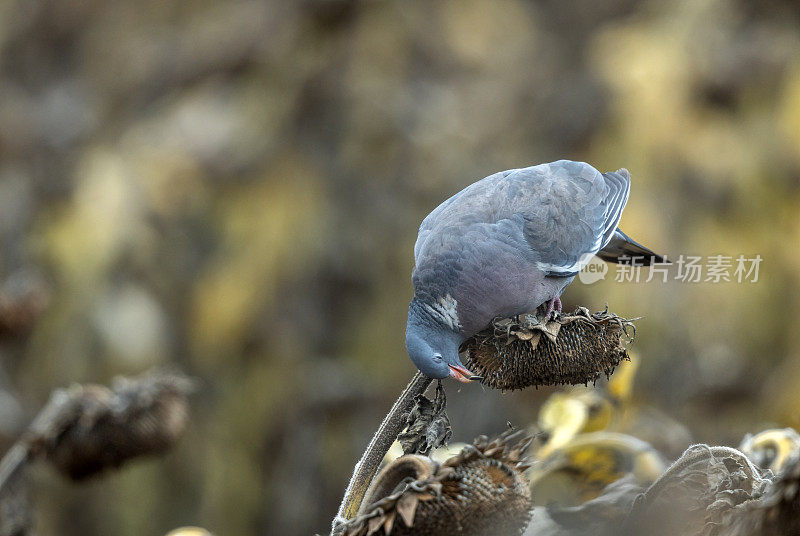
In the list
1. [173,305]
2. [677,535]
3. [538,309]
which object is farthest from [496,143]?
[677,535]

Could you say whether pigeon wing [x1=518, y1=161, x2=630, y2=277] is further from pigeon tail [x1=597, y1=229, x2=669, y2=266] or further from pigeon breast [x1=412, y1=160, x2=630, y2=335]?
pigeon tail [x1=597, y1=229, x2=669, y2=266]

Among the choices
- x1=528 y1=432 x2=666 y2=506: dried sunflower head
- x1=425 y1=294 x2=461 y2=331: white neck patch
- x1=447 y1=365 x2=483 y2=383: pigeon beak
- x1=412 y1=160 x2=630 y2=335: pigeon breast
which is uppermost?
x1=412 y1=160 x2=630 y2=335: pigeon breast

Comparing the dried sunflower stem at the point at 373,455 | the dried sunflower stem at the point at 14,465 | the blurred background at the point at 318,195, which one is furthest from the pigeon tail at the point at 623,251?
the blurred background at the point at 318,195

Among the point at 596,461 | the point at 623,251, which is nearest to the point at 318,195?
the point at 623,251

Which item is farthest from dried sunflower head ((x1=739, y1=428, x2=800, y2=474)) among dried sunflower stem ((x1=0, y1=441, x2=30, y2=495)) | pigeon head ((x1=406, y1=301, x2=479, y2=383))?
dried sunflower stem ((x1=0, y1=441, x2=30, y2=495))

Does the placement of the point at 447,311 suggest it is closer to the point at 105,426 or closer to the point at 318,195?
the point at 105,426

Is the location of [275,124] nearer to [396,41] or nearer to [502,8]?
[396,41]

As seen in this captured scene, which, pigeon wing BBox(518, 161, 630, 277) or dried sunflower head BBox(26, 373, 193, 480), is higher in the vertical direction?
pigeon wing BBox(518, 161, 630, 277)

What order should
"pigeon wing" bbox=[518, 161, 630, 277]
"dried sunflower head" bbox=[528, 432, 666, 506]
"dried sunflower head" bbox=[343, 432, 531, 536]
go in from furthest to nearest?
"pigeon wing" bbox=[518, 161, 630, 277] → "dried sunflower head" bbox=[528, 432, 666, 506] → "dried sunflower head" bbox=[343, 432, 531, 536]

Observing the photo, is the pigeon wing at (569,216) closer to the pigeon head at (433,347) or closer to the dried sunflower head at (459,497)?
the pigeon head at (433,347)
